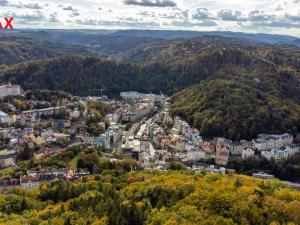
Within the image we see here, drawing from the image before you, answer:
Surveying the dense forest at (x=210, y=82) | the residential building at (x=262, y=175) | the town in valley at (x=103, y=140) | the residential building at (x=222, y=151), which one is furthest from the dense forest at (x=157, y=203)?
the dense forest at (x=210, y=82)

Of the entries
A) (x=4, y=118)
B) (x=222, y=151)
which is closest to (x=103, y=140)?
(x=222, y=151)

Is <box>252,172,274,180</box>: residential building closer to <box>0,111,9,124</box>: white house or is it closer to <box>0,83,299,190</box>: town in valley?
<box>0,83,299,190</box>: town in valley

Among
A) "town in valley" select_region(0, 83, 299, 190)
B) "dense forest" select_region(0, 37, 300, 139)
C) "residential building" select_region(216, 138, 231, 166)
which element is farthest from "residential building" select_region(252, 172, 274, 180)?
"dense forest" select_region(0, 37, 300, 139)

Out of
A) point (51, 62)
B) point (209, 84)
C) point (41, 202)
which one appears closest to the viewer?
point (41, 202)

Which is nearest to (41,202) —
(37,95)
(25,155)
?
(25,155)

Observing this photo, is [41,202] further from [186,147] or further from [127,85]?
[127,85]
